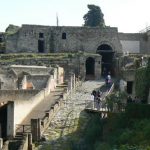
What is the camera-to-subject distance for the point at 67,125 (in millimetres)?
29500

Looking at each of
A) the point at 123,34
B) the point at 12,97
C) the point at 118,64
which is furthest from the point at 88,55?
the point at 12,97

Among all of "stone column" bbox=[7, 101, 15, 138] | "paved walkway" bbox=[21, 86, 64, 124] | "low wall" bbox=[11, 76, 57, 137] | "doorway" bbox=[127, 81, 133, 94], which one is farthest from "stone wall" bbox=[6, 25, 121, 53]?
"stone column" bbox=[7, 101, 15, 138]

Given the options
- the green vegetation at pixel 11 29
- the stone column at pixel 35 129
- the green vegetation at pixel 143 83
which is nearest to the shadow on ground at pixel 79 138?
the stone column at pixel 35 129

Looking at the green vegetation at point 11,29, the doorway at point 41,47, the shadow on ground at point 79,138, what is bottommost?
the shadow on ground at point 79,138

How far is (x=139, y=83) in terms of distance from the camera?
98.6 feet

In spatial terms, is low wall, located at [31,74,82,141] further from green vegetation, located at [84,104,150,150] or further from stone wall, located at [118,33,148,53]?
stone wall, located at [118,33,148,53]

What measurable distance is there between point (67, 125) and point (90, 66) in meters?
33.2

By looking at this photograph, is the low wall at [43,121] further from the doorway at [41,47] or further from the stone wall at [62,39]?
the doorway at [41,47]

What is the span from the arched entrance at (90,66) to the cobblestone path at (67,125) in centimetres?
1991

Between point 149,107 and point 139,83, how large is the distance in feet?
16.3

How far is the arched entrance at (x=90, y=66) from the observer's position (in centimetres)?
6059

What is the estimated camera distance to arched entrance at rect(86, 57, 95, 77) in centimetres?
6059

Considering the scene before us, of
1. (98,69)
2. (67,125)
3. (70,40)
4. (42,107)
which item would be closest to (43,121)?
(67,125)

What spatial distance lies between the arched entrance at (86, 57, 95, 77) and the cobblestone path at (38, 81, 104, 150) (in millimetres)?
19914
